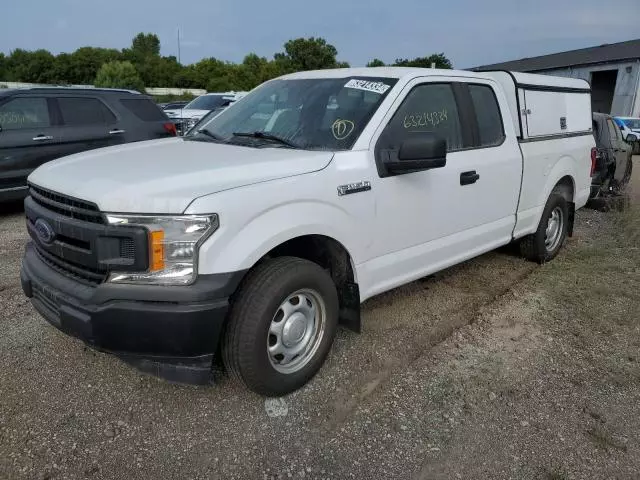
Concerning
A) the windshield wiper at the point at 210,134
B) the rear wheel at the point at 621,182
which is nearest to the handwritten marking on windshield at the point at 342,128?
the windshield wiper at the point at 210,134

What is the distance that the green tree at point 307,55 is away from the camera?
75.8m

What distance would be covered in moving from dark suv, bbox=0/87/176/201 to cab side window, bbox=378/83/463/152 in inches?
217

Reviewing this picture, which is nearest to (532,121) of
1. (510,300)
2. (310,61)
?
(510,300)

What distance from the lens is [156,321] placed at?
8.46 feet

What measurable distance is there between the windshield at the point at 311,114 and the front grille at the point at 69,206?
1.23m

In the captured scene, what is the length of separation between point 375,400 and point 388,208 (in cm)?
119

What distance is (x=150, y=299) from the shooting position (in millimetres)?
2574

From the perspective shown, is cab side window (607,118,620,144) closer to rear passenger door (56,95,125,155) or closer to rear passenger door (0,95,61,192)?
rear passenger door (56,95,125,155)

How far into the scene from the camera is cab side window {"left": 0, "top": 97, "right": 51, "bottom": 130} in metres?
7.08

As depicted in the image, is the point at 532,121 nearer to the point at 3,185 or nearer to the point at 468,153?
the point at 468,153

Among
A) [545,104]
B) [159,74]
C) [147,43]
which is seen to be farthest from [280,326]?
[147,43]

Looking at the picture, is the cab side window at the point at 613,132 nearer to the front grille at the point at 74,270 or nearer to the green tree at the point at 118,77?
the front grille at the point at 74,270

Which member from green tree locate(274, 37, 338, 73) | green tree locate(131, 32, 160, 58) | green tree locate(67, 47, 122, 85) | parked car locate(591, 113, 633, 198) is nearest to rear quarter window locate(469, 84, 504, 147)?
parked car locate(591, 113, 633, 198)

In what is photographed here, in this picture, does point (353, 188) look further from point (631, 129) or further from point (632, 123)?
point (632, 123)
